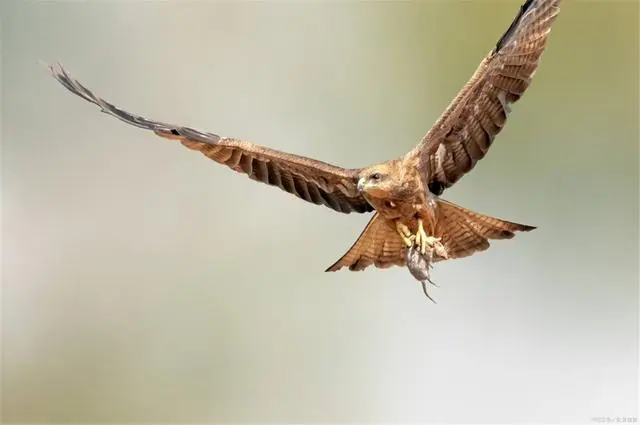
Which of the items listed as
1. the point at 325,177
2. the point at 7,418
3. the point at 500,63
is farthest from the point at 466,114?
the point at 7,418

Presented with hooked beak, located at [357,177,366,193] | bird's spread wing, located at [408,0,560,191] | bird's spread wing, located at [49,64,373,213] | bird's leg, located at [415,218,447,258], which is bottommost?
bird's leg, located at [415,218,447,258]

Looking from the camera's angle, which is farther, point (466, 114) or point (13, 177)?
point (13, 177)

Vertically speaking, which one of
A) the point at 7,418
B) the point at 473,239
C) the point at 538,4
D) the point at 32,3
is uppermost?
the point at 32,3

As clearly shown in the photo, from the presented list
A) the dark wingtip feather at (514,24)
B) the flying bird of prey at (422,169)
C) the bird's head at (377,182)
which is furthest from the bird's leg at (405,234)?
the dark wingtip feather at (514,24)

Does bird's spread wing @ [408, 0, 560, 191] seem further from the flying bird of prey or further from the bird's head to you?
the bird's head

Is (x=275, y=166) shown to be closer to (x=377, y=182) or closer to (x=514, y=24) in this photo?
(x=377, y=182)

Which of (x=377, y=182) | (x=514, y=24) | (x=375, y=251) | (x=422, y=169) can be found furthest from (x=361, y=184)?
(x=514, y=24)

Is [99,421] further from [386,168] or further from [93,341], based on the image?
[386,168]

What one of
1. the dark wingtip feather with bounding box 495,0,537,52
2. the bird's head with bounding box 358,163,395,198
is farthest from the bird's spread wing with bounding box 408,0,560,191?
the bird's head with bounding box 358,163,395,198
